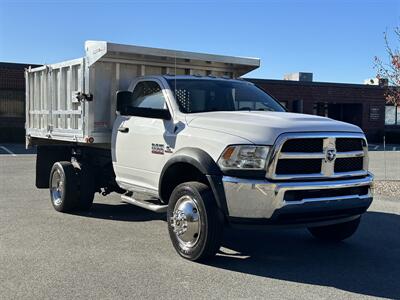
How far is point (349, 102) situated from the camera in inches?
1446

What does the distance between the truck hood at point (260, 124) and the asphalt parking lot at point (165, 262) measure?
1.46 m

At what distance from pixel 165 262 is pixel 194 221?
563 millimetres

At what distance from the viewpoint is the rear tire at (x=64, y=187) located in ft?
28.1

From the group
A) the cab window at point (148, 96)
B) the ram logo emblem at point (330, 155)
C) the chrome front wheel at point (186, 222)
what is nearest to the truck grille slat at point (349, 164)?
the ram logo emblem at point (330, 155)

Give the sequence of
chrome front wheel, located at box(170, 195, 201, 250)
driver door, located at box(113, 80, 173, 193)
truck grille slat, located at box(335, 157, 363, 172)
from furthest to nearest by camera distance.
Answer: driver door, located at box(113, 80, 173, 193), truck grille slat, located at box(335, 157, 363, 172), chrome front wheel, located at box(170, 195, 201, 250)

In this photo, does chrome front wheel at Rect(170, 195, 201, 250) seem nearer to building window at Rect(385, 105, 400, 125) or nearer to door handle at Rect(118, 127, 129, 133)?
door handle at Rect(118, 127, 129, 133)

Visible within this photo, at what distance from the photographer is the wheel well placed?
242 inches

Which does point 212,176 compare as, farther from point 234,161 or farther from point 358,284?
point 358,284

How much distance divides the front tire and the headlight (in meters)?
0.42

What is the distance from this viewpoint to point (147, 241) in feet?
22.5

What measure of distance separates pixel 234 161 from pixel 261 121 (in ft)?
2.02

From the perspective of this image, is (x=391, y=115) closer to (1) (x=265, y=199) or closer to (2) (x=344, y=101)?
(2) (x=344, y=101)

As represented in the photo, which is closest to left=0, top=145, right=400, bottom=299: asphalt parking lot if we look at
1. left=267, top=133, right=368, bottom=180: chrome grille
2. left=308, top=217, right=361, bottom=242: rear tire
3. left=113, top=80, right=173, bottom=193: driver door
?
left=308, top=217, right=361, bottom=242: rear tire

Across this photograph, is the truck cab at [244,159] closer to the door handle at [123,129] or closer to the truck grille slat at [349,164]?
the truck grille slat at [349,164]
